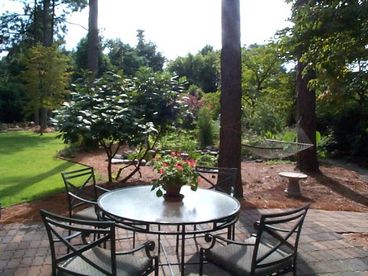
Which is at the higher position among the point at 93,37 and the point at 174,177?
the point at 93,37

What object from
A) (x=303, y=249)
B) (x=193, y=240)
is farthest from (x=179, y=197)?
(x=303, y=249)

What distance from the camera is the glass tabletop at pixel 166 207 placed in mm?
2270

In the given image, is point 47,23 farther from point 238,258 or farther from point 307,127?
point 238,258

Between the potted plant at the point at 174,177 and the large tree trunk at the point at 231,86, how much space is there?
2.43 metres

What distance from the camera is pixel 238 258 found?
2150 mm

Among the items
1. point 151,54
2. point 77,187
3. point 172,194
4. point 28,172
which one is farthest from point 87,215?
point 151,54

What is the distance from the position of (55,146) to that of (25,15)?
42.6 ft

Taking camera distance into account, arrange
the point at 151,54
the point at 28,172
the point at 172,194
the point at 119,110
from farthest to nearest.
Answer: the point at 151,54 → the point at 28,172 → the point at 119,110 → the point at 172,194

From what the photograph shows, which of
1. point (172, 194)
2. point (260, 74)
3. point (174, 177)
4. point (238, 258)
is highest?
point (260, 74)

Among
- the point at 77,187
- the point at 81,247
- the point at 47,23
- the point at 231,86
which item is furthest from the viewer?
the point at 47,23

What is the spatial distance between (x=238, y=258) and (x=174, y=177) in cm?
73

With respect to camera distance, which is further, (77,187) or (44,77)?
(44,77)

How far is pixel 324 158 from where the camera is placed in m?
10.0

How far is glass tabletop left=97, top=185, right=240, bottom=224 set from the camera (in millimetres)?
2270
